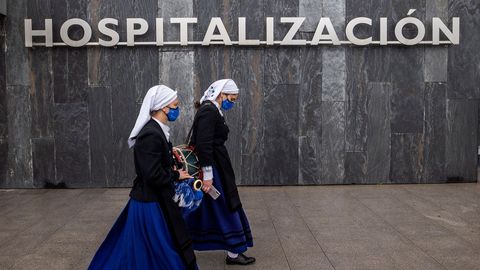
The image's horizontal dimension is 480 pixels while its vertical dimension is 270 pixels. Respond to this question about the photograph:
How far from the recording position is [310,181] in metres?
9.92

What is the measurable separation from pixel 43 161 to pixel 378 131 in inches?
241

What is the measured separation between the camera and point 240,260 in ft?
18.0

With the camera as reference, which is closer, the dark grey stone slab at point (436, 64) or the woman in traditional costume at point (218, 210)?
the woman in traditional costume at point (218, 210)

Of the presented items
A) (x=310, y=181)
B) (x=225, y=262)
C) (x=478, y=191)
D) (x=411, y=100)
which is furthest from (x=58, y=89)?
(x=478, y=191)

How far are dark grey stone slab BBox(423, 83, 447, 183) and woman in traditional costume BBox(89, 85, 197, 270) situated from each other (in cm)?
692

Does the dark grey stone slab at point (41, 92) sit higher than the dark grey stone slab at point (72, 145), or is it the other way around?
the dark grey stone slab at point (41, 92)

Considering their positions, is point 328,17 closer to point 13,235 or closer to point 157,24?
point 157,24

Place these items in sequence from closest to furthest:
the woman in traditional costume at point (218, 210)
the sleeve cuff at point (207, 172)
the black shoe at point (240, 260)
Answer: the sleeve cuff at point (207, 172) → the woman in traditional costume at point (218, 210) → the black shoe at point (240, 260)

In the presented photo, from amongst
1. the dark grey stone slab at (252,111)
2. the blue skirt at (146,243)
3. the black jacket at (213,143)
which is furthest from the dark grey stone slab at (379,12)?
the blue skirt at (146,243)

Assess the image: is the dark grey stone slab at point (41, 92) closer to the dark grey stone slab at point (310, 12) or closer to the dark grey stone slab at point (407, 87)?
the dark grey stone slab at point (310, 12)

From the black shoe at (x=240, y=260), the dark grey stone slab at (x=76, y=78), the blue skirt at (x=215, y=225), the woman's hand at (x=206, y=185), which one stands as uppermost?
the dark grey stone slab at (x=76, y=78)

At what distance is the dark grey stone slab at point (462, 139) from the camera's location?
32.4 feet

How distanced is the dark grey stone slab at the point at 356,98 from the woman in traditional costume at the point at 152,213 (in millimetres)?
6153

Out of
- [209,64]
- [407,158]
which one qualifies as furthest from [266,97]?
[407,158]
